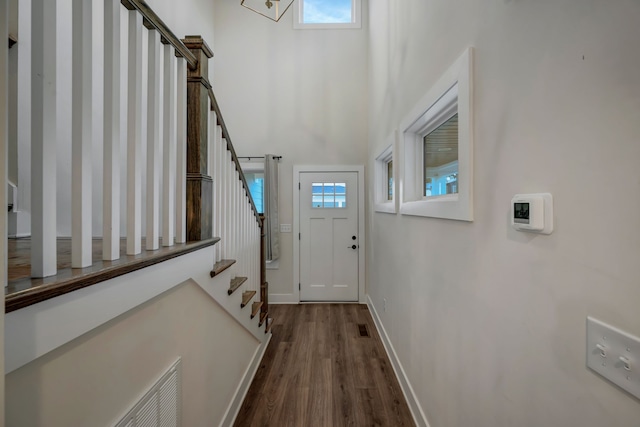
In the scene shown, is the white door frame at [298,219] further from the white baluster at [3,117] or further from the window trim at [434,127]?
the white baluster at [3,117]

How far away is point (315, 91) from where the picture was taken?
157 inches

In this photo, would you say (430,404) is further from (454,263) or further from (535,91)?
(535,91)

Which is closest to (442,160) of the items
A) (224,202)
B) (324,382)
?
(224,202)

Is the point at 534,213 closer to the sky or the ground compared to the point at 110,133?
closer to the ground

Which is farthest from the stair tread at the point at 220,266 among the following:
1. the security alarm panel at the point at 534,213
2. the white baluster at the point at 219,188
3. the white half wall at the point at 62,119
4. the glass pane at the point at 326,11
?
the glass pane at the point at 326,11

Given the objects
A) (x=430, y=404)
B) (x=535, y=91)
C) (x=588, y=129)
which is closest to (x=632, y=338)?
(x=588, y=129)

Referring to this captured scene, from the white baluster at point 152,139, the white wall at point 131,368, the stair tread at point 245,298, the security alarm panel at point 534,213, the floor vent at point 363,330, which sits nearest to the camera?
the white wall at point 131,368

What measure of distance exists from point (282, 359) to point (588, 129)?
2.61m

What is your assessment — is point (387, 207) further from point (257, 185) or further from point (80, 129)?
point (80, 129)

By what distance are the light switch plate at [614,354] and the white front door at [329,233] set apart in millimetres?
3426

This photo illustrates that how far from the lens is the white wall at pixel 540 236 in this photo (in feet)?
1.80

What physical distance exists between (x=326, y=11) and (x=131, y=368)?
4777mm

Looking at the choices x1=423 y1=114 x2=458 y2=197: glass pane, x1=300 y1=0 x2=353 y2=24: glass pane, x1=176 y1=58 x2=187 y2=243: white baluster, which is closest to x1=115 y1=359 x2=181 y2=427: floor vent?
x1=176 y1=58 x2=187 y2=243: white baluster

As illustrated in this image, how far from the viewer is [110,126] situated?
32.8 inches
